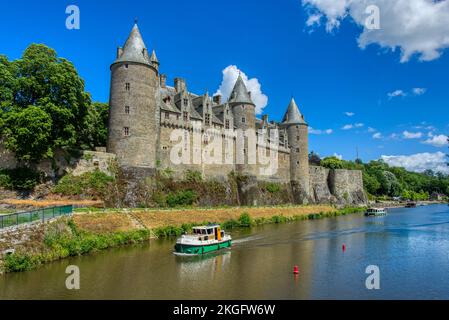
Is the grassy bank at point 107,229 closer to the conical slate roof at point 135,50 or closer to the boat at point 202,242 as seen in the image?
the boat at point 202,242

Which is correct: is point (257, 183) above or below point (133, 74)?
below

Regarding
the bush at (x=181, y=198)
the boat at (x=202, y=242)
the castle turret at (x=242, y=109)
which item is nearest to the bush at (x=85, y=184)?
the bush at (x=181, y=198)

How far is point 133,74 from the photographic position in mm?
38062

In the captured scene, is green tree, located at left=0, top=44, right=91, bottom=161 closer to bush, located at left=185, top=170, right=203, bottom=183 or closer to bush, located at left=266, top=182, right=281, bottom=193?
bush, located at left=185, top=170, right=203, bottom=183

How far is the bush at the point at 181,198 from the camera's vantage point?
38.6 metres

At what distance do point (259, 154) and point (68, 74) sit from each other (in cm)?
3344

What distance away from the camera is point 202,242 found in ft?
85.1

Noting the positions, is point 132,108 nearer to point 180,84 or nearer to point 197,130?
point 197,130

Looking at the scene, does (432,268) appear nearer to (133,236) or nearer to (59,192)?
(133,236)

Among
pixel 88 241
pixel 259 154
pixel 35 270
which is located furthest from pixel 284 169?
pixel 35 270

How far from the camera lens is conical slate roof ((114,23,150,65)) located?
3831 centimetres

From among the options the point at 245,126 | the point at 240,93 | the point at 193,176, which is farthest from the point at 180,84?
the point at 193,176

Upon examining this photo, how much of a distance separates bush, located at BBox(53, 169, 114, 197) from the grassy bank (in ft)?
16.6

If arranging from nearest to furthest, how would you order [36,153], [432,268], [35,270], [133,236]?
[35,270] < [432,268] < [133,236] < [36,153]
